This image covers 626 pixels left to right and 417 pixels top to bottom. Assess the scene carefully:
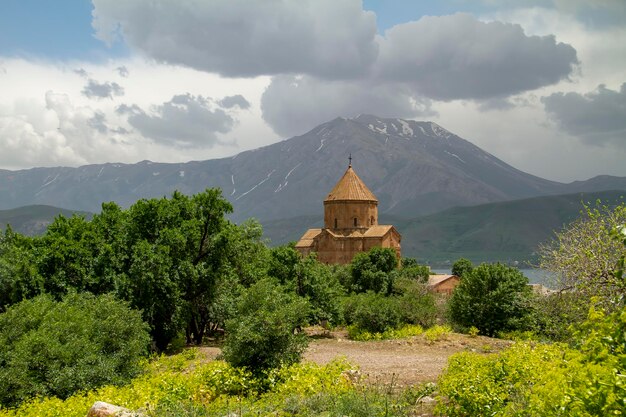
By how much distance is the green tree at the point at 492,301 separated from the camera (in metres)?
29.1

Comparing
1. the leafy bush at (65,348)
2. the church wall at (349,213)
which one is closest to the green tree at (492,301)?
the leafy bush at (65,348)

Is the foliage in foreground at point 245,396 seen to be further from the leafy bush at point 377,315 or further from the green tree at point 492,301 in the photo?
the green tree at point 492,301

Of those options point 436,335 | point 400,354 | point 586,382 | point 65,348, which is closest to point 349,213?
point 436,335

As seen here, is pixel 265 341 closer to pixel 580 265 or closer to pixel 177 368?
pixel 177 368

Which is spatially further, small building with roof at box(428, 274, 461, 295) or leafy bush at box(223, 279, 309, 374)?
small building with roof at box(428, 274, 461, 295)

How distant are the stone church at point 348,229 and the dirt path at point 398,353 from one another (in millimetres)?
29199

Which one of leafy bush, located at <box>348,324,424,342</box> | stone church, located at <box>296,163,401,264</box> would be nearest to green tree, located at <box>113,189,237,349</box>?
leafy bush, located at <box>348,324,424,342</box>

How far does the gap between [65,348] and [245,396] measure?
525cm

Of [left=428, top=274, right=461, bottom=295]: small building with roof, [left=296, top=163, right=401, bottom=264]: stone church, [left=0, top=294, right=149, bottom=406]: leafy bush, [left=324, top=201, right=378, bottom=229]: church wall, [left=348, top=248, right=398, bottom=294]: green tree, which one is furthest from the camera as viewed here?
[left=324, top=201, right=378, bottom=229]: church wall

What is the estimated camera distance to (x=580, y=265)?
14.2 metres

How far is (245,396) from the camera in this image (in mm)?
13758

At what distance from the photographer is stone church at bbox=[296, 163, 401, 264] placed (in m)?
59.2

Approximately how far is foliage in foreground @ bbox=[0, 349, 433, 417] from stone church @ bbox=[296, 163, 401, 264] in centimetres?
4463

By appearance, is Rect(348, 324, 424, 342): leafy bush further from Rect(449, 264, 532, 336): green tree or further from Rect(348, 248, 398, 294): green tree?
Rect(348, 248, 398, 294): green tree
